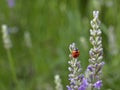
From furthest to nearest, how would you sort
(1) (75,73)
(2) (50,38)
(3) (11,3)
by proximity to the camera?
(3) (11,3) < (2) (50,38) < (1) (75,73)

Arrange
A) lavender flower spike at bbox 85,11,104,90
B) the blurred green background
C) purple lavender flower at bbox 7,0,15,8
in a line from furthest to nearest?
1. purple lavender flower at bbox 7,0,15,8
2. the blurred green background
3. lavender flower spike at bbox 85,11,104,90

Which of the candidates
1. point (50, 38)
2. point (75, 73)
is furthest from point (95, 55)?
point (50, 38)

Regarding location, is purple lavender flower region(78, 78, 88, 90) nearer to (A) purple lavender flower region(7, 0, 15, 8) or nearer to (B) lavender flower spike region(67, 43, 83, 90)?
(B) lavender flower spike region(67, 43, 83, 90)

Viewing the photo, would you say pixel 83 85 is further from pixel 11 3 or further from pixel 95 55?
pixel 11 3

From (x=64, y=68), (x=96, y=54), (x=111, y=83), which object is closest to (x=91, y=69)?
(x=96, y=54)

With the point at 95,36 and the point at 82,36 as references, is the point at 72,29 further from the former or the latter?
the point at 95,36

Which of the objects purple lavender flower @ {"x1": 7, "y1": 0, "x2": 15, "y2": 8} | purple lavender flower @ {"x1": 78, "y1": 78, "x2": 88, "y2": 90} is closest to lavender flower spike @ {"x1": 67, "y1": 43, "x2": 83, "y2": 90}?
purple lavender flower @ {"x1": 78, "y1": 78, "x2": 88, "y2": 90}
